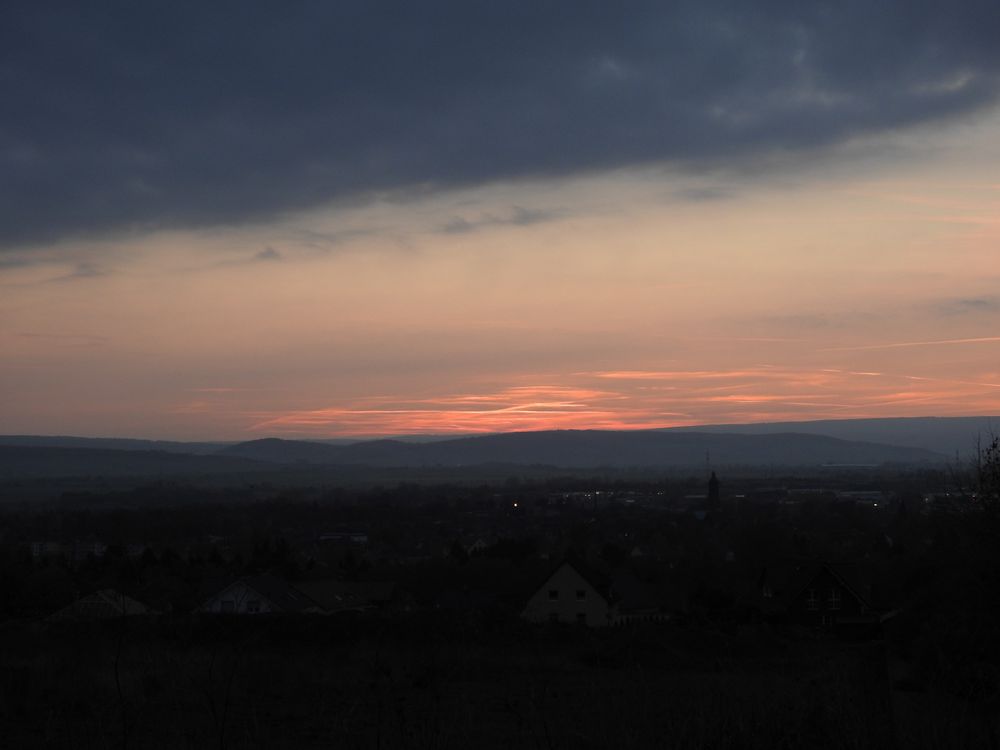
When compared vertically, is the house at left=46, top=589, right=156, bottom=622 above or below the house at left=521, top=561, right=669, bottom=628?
above

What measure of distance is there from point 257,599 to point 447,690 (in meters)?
16.1

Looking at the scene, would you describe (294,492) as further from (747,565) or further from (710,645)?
(710,645)

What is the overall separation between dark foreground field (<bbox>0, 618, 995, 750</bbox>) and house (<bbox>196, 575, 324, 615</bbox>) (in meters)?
6.97

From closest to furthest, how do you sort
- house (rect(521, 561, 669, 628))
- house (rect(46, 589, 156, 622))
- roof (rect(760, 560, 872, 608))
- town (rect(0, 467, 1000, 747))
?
town (rect(0, 467, 1000, 747)) → house (rect(46, 589, 156, 622)) → roof (rect(760, 560, 872, 608)) → house (rect(521, 561, 669, 628))

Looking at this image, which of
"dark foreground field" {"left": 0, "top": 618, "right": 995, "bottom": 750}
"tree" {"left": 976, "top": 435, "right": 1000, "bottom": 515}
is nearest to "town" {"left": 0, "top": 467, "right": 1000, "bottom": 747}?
"dark foreground field" {"left": 0, "top": 618, "right": 995, "bottom": 750}

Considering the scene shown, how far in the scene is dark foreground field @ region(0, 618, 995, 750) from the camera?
6340 millimetres

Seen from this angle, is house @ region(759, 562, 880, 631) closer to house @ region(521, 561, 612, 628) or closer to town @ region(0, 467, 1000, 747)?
town @ region(0, 467, 1000, 747)

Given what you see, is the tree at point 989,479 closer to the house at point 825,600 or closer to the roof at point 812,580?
the house at point 825,600

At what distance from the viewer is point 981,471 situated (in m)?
13.1

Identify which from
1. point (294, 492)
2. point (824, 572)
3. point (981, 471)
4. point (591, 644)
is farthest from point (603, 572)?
point (294, 492)

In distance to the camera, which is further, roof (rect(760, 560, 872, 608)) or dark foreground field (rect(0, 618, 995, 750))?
roof (rect(760, 560, 872, 608))

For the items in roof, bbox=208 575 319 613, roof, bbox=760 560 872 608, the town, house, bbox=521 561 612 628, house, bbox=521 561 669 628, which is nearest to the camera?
the town

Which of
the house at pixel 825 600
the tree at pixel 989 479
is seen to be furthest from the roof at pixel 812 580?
the tree at pixel 989 479

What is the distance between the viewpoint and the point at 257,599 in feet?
85.8
